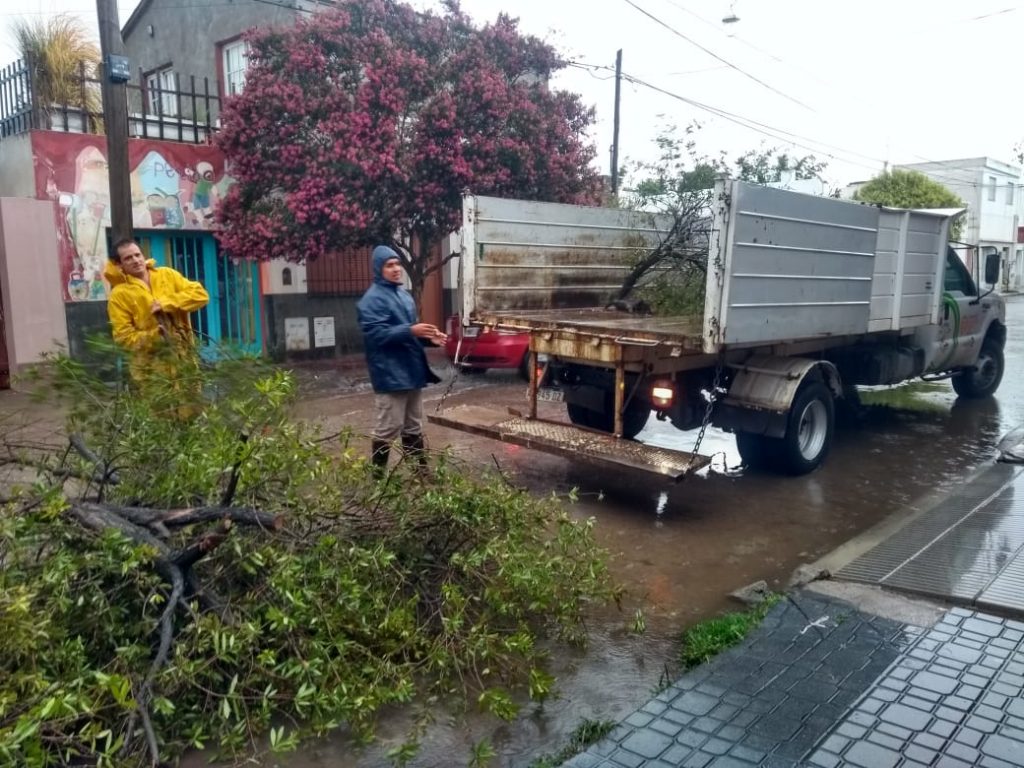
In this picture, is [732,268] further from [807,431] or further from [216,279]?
[216,279]

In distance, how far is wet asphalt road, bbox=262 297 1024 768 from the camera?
337cm

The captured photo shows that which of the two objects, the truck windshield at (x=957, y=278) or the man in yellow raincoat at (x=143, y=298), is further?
the truck windshield at (x=957, y=278)

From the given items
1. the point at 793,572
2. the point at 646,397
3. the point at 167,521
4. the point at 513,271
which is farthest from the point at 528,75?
the point at 167,521

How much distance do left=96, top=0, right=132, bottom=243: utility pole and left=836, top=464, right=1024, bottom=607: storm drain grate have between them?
7.47 m

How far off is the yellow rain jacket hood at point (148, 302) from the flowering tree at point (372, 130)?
18.4 ft

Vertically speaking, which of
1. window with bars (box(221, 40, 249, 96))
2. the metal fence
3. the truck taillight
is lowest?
the truck taillight

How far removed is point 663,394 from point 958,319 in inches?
188

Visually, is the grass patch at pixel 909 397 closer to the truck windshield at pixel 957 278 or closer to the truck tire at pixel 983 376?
the truck tire at pixel 983 376

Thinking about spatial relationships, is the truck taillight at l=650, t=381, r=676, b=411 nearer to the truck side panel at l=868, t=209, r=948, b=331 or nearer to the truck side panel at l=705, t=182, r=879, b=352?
the truck side panel at l=705, t=182, r=879, b=352

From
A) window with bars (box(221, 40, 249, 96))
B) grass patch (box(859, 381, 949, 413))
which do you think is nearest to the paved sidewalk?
grass patch (box(859, 381, 949, 413))

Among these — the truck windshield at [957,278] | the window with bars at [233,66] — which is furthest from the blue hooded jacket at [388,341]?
the window with bars at [233,66]

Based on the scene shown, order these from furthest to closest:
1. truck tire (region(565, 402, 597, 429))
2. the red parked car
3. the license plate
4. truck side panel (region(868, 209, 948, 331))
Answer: the red parked car → truck tire (region(565, 402, 597, 429)) → truck side panel (region(868, 209, 948, 331)) → the license plate

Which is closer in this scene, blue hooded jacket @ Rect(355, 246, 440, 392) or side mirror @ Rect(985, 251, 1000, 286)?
blue hooded jacket @ Rect(355, 246, 440, 392)

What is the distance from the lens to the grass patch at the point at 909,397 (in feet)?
33.2
